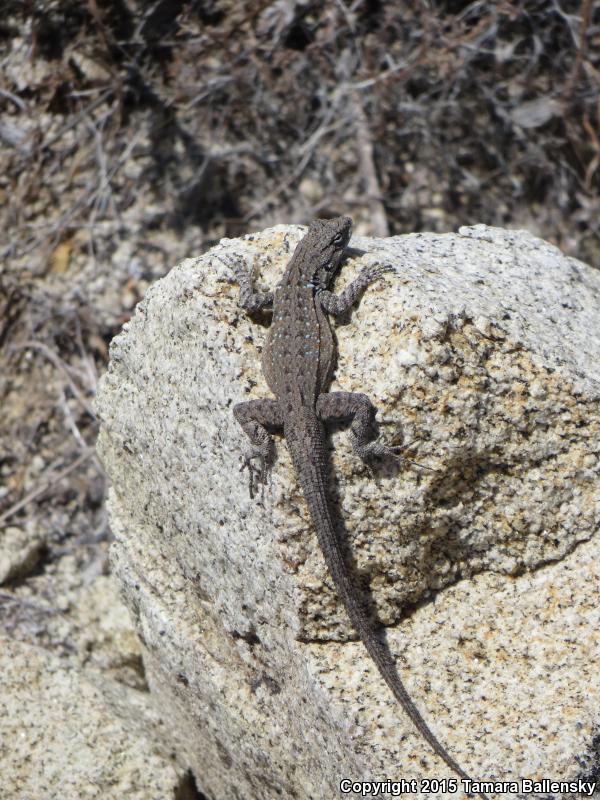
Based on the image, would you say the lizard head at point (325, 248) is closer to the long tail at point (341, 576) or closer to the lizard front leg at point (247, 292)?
the lizard front leg at point (247, 292)

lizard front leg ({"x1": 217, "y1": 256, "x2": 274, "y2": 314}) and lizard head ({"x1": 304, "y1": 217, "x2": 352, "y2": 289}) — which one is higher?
lizard front leg ({"x1": 217, "y1": 256, "x2": 274, "y2": 314})

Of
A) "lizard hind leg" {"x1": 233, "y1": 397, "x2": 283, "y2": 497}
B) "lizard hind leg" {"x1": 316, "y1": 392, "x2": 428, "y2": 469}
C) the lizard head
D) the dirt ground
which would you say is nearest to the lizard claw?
the lizard head

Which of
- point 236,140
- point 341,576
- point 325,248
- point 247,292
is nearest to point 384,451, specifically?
point 341,576

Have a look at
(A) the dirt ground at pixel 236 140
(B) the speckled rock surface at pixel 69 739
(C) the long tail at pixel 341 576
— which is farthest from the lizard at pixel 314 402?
(A) the dirt ground at pixel 236 140

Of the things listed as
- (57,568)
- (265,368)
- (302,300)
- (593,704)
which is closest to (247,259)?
(302,300)

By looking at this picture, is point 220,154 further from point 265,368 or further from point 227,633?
point 227,633

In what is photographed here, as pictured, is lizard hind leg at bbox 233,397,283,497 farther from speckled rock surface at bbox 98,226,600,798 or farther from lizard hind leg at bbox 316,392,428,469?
lizard hind leg at bbox 316,392,428,469
